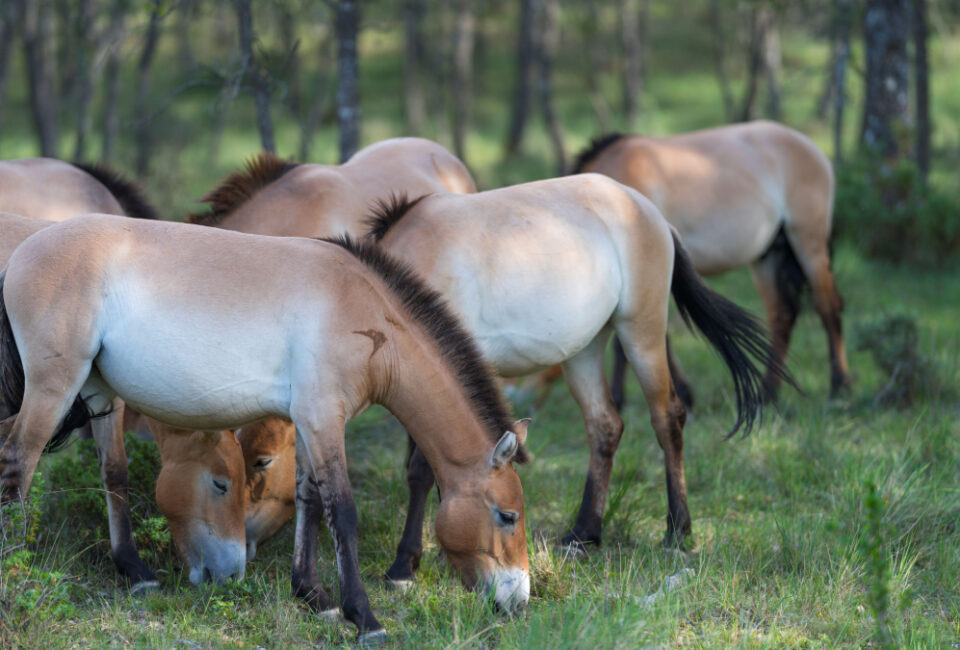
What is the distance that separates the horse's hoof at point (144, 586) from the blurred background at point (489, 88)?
3.69 meters

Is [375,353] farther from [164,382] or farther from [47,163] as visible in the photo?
[47,163]

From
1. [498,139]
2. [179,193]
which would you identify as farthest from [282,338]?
[498,139]

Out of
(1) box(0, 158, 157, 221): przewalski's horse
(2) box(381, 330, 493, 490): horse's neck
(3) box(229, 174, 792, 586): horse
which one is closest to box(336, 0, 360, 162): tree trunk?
(1) box(0, 158, 157, 221): przewalski's horse

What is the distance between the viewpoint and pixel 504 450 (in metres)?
3.87

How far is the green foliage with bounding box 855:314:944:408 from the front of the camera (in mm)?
6820

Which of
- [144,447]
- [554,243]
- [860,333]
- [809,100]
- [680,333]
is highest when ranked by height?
[554,243]

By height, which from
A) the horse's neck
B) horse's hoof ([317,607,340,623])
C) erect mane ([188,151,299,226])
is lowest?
horse's hoof ([317,607,340,623])

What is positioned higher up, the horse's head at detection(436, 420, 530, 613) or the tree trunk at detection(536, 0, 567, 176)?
the horse's head at detection(436, 420, 530, 613)

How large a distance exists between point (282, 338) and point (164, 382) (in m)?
0.49

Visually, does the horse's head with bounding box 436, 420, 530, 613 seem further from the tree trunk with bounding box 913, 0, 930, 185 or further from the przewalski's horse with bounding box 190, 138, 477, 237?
the tree trunk with bounding box 913, 0, 930, 185

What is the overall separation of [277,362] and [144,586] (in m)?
1.32

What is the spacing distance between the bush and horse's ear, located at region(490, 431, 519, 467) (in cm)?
785

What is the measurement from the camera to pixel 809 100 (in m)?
25.3

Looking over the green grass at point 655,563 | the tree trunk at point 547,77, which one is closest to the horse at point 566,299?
the green grass at point 655,563
